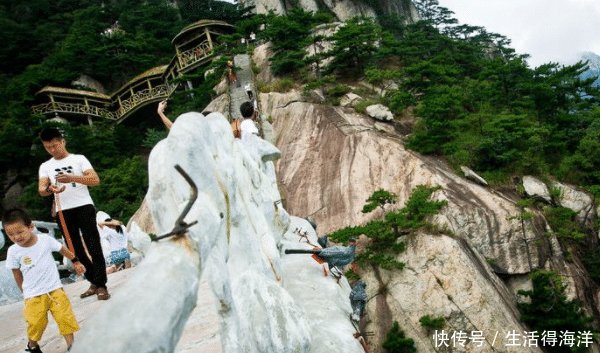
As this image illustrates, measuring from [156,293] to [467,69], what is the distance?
24.6 meters

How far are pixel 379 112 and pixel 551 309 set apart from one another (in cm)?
872

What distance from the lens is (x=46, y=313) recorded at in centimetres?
328

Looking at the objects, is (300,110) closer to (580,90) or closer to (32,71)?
Answer: (580,90)

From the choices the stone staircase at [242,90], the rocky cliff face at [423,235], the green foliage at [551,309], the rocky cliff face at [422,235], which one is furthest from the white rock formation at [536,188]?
the stone staircase at [242,90]

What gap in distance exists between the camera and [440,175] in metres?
12.9

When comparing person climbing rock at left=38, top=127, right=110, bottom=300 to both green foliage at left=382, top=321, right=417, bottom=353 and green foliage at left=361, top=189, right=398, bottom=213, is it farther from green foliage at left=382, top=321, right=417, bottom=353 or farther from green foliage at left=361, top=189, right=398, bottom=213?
green foliage at left=361, top=189, right=398, bottom=213

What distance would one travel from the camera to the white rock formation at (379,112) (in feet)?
51.7

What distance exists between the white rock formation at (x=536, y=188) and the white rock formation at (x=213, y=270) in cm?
1172

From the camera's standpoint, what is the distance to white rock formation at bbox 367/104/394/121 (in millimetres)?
15771

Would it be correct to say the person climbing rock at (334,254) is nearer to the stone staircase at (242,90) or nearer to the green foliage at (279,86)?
the stone staircase at (242,90)

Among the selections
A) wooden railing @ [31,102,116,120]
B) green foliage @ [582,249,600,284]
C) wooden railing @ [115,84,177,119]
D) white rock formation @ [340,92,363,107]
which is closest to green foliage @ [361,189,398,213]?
white rock formation @ [340,92,363,107]

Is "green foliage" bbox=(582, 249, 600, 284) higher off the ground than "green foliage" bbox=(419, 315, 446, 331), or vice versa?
"green foliage" bbox=(419, 315, 446, 331)

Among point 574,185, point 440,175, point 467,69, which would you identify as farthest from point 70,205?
point 467,69

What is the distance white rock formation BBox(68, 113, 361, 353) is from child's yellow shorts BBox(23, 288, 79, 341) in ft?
5.54
